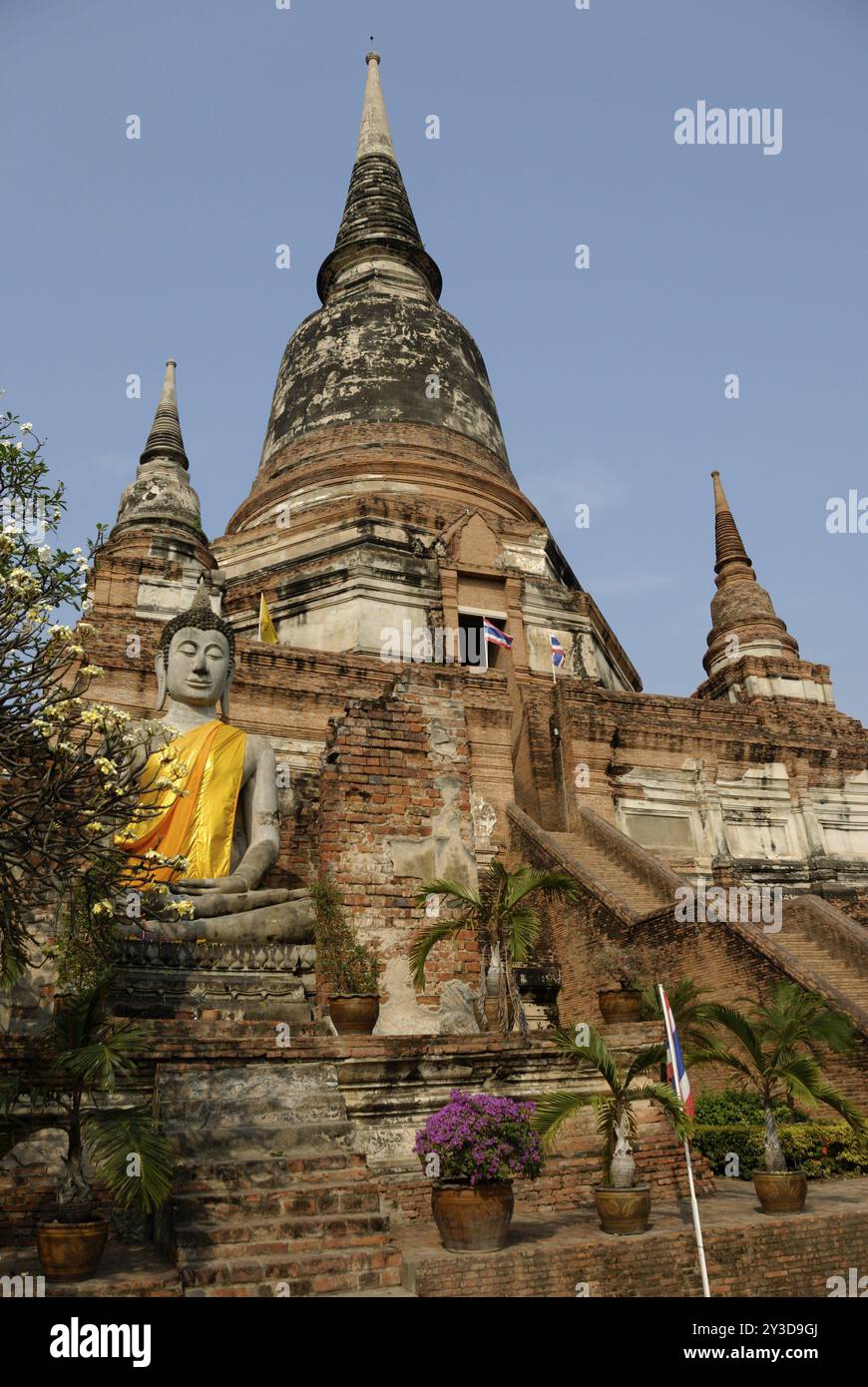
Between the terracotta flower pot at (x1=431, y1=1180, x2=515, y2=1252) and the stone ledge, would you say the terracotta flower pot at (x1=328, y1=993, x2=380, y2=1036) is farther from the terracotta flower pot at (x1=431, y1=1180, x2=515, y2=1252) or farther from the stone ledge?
the terracotta flower pot at (x1=431, y1=1180, x2=515, y2=1252)

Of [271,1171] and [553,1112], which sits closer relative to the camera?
[271,1171]

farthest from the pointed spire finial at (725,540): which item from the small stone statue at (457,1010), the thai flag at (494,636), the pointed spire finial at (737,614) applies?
the small stone statue at (457,1010)

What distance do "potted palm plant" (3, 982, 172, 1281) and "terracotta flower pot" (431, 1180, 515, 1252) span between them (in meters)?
1.43

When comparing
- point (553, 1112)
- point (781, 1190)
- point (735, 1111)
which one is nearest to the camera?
point (553, 1112)

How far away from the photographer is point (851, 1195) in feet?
26.2

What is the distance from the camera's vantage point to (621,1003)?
820cm

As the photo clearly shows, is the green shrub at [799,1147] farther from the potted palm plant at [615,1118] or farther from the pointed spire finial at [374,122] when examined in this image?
the pointed spire finial at [374,122]

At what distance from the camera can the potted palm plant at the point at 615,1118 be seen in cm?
577

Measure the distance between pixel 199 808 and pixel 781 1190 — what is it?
5331mm

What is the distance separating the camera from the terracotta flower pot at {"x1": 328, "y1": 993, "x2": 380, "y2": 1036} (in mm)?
7195

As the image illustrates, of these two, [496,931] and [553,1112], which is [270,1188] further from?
[496,931]

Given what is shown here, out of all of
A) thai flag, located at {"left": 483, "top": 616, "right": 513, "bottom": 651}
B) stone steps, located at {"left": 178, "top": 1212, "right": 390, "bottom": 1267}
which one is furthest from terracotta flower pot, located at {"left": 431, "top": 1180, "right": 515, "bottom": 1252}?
thai flag, located at {"left": 483, "top": 616, "right": 513, "bottom": 651}

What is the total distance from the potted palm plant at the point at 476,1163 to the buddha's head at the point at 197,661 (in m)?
5.52

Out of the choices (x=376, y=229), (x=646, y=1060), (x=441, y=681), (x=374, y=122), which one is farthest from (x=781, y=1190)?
(x=374, y=122)
